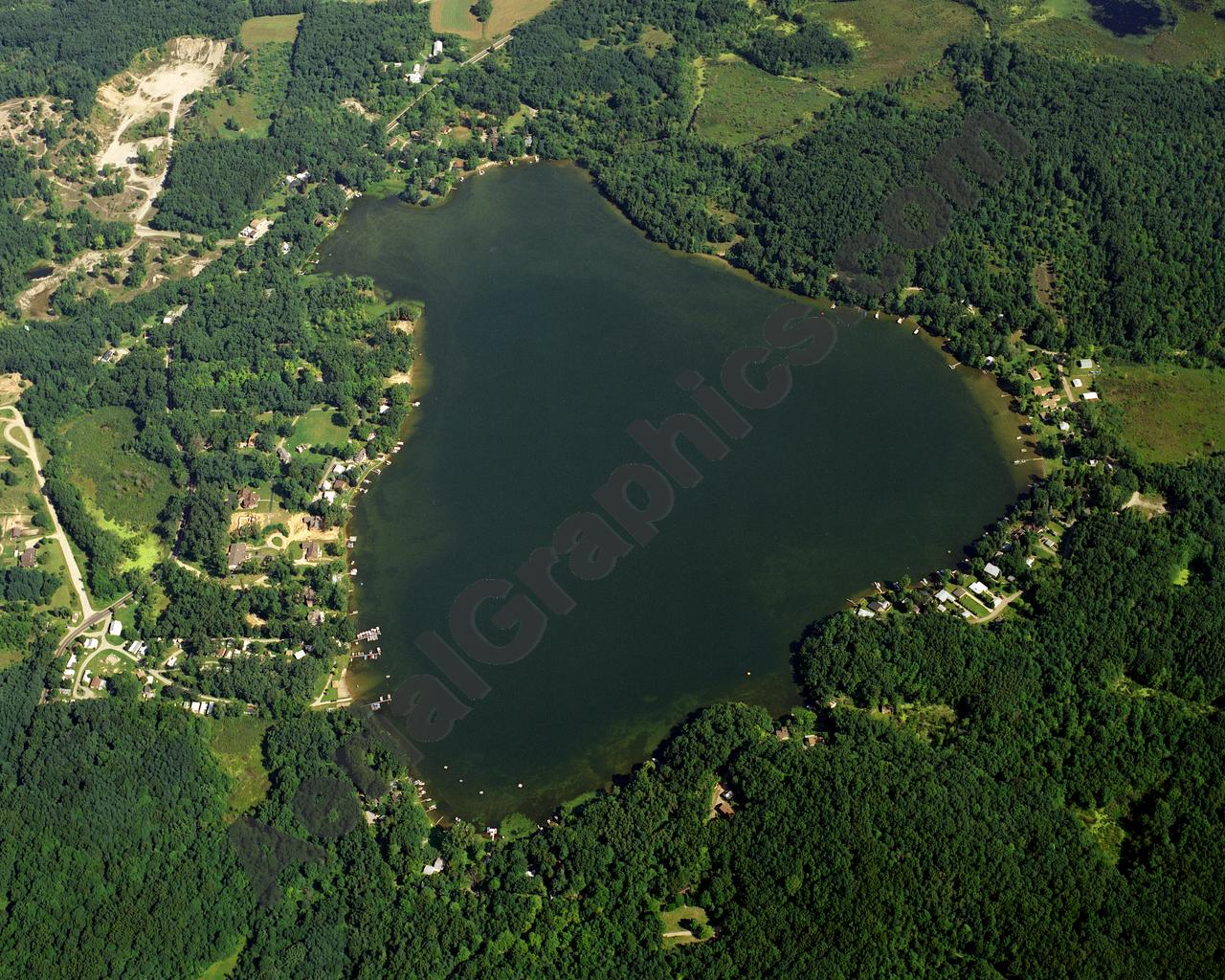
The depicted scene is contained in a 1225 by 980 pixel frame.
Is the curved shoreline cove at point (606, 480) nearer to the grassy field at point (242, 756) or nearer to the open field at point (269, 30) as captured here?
the grassy field at point (242, 756)

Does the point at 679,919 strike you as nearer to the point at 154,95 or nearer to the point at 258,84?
the point at 258,84

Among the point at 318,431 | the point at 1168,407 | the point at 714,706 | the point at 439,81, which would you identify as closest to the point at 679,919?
the point at 714,706

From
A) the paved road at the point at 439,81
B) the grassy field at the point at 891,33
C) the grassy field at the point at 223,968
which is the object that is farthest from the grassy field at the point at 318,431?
the grassy field at the point at 891,33

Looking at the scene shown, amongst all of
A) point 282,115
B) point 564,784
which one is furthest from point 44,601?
point 282,115

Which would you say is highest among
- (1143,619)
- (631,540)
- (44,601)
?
(1143,619)

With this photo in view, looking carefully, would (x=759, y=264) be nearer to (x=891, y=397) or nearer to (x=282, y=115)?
(x=891, y=397)

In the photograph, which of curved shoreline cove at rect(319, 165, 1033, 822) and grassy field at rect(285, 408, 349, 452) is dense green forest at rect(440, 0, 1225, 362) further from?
grassy field at rect(285, 408, 349, 452)

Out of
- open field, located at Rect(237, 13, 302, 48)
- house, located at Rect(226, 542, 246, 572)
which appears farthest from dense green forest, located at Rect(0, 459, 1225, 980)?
open field, located at Rect(237, 13, 302, 48)
